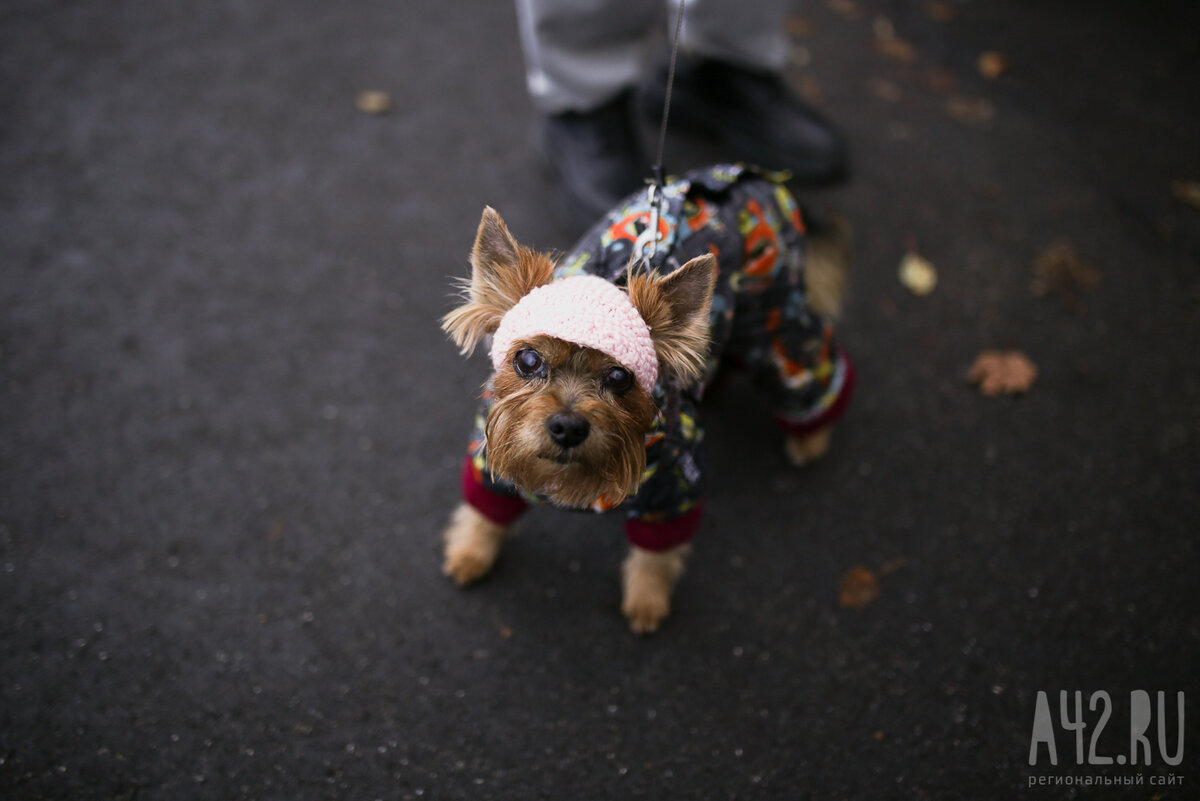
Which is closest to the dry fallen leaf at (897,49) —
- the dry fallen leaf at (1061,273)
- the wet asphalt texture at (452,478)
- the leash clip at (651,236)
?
the wet asphalt texture at (452,478)

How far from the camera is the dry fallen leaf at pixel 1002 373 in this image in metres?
3.06

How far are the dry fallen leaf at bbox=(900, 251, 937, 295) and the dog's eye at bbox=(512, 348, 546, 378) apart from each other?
2.29 metres

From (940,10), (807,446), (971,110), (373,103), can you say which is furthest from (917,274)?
(373,103)

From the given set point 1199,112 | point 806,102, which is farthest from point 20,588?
point 1199,112

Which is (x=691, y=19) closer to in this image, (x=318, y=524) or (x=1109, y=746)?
(x=318, y=524)

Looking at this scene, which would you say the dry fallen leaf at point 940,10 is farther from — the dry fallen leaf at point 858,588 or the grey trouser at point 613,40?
the dry fallen leaf at point 858,588

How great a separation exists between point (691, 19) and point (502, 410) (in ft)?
8.89

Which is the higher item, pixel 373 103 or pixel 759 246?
pixel 373 103

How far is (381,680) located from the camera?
2193mm

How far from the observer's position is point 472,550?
2.36 m

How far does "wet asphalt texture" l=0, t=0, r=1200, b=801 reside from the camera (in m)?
2.12

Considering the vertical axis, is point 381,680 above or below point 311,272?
below

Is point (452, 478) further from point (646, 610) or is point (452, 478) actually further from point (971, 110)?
point (971, 110)

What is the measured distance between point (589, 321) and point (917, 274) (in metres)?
2.41
